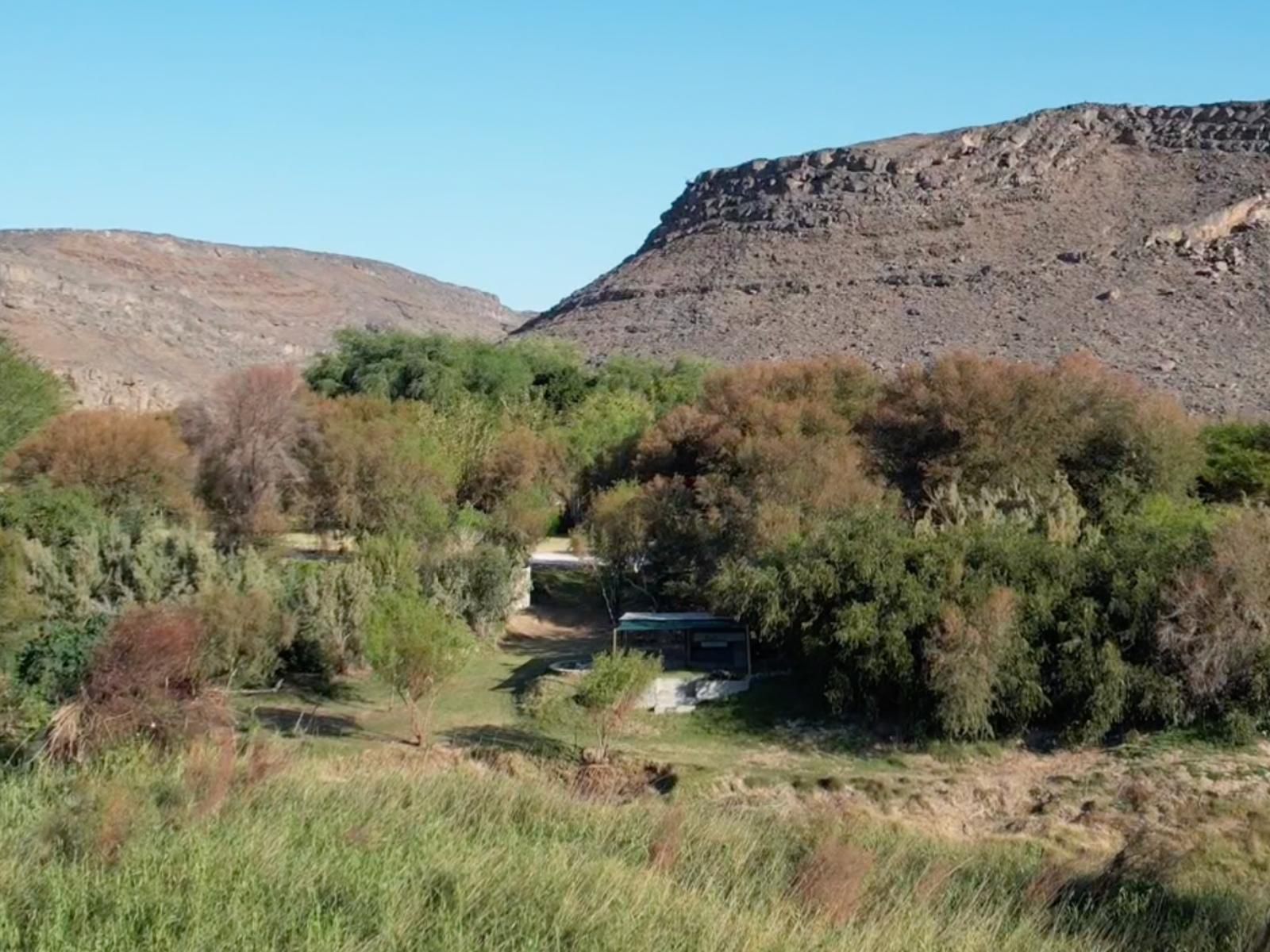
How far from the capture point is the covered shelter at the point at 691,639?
2833 cm

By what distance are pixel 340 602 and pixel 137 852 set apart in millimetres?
19430

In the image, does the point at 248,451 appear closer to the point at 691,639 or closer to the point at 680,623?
the point at 680,623

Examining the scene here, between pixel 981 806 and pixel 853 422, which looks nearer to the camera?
pixel 981 806

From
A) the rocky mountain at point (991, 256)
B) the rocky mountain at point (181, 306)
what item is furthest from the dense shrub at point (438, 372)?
the rocky mountain at point (991, 256)

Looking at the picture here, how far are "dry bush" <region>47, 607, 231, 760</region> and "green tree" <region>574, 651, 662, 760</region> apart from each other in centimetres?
582

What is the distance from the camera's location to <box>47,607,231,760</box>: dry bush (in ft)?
48.9

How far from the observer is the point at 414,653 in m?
22.5

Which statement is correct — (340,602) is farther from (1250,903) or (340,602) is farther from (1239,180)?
(1239,180)

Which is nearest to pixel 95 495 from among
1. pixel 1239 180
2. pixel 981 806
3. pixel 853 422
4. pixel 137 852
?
pixel 853 422

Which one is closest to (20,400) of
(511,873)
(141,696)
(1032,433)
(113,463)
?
(113,463)

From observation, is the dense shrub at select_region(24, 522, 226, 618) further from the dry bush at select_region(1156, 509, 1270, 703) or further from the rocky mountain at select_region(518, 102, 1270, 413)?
the rocky mountain at select_region(518, 102, 1270, 413)

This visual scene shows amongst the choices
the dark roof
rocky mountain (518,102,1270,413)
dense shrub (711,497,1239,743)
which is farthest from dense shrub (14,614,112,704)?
rocky mountain (518,102,1270,413)

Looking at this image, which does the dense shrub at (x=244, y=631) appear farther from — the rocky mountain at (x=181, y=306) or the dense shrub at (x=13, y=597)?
the rocky mountain at (x=181, y=306)

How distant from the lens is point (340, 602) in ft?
90.4
